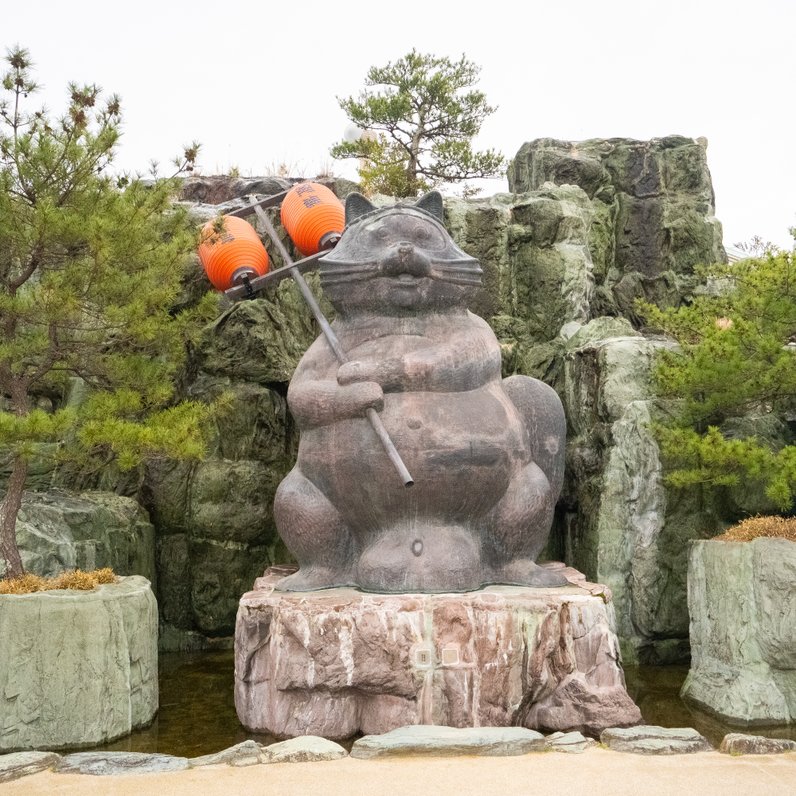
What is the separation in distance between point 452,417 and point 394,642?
119 cm

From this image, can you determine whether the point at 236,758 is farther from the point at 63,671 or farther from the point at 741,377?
the point at 741,377

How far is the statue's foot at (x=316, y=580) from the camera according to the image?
5070 millimetres

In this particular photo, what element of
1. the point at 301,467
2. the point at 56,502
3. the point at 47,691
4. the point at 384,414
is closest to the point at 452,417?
the point at 384,414

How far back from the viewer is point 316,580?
508 centimetres

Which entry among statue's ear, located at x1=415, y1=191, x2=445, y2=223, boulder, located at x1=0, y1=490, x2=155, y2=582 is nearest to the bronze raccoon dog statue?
statue's ear, located at x1=415, y1=191, x2=445, y2=223

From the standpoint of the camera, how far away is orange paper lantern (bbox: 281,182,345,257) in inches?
265

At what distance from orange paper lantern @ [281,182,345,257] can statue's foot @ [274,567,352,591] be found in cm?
255

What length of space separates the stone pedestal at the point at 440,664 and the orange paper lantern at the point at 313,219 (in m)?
2.90

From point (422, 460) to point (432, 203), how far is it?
1.71 meters

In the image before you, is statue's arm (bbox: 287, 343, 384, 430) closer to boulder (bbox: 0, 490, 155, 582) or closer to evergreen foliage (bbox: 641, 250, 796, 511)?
boulder (bbox: 0, 490, 155, 582)

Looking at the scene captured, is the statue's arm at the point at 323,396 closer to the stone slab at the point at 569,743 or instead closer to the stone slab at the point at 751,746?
the stone slab at the point at 569,743

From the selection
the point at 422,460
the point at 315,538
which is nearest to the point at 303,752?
the point at 315,538

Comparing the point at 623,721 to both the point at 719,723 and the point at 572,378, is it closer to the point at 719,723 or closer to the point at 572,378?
the point at 719,723

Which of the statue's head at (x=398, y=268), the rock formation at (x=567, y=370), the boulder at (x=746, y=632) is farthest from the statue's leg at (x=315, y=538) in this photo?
the rock formation at (x=567, y=370)
